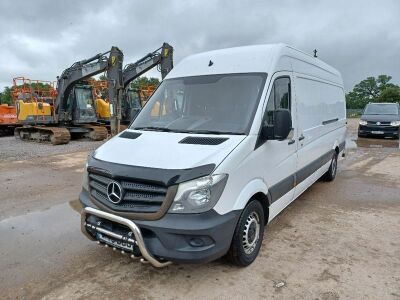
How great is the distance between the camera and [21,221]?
548 centimetres

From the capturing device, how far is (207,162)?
3244 millimetres

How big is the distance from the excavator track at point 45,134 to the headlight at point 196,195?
14.5 m

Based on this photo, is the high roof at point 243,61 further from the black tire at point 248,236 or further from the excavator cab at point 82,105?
the excavator cab at point 82,105

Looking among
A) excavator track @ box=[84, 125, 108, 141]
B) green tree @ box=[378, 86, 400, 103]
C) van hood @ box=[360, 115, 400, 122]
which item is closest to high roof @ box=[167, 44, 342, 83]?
van hood @ box=[360, 115, 400, 122]

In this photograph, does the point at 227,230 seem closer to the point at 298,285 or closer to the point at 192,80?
the point at 298,285

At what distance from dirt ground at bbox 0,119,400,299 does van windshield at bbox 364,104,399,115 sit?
12.1 m

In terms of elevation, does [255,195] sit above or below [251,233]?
above

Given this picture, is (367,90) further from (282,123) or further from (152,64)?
(282,123)

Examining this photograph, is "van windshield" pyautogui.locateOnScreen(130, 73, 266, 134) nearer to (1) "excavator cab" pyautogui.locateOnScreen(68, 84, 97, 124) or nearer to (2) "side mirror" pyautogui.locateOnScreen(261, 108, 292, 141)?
(2) "side mirror" pyautogui.locateOnScreen(261, 108, 292, 141)

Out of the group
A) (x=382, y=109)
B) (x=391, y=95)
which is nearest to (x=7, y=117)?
(x=382, y=109)

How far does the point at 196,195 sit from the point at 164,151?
0.64 m

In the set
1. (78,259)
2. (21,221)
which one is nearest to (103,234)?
(78,259)

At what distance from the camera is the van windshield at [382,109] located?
16934 millimetres

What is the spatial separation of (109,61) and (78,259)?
13468 mm
